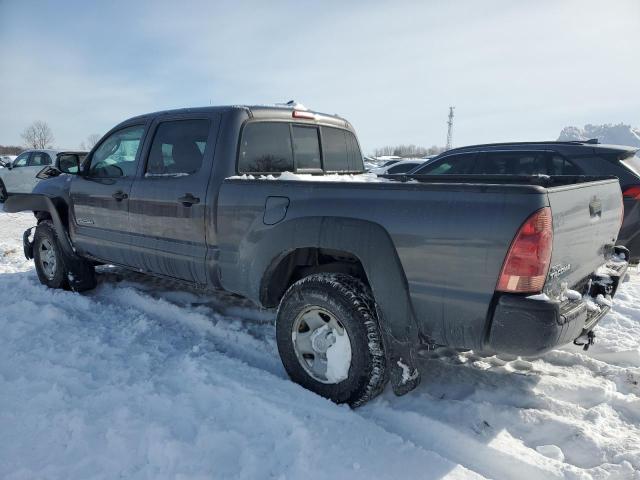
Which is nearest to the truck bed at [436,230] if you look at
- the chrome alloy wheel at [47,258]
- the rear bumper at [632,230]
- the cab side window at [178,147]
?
the cab side window at [178,147]

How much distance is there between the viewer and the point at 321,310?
2.81 meters

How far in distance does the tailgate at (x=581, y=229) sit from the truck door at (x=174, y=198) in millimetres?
2380

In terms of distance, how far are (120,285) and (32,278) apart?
4.27 feet

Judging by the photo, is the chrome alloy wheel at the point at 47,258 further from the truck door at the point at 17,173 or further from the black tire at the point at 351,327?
the truck door at the point at 17,173

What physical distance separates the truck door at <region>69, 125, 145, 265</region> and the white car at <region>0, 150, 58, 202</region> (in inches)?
407

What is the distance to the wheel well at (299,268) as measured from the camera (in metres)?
2.93

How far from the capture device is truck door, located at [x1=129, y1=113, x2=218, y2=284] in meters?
3.44

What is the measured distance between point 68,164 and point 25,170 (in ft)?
36.3

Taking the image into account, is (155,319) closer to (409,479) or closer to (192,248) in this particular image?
(192,248)

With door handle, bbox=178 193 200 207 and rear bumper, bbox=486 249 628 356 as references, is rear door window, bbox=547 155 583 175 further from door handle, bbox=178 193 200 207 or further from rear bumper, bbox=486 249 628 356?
door handle, bbox=178 193 200 207

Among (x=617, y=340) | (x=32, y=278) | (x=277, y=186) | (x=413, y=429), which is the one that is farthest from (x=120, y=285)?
(x=617, y=340)

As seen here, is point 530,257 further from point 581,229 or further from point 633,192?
point 633,192

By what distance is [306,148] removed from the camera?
400 centimetres

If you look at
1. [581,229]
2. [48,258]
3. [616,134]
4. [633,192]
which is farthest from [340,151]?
[616,134]
